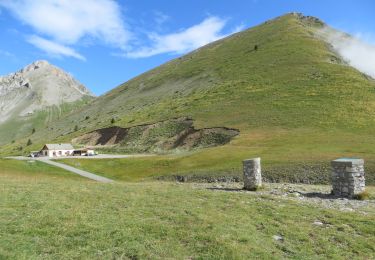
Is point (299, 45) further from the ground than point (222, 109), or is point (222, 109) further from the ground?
point (299, 45)

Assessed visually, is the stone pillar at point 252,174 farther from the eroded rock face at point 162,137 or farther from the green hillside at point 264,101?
the eroded rock face at point 162,137

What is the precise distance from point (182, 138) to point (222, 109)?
1472 cm

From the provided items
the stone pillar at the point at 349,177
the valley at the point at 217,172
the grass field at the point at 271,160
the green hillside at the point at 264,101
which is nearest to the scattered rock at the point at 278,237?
the valley at the point at 217,172

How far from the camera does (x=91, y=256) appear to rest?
13344mm

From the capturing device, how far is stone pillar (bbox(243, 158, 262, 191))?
32.0 m

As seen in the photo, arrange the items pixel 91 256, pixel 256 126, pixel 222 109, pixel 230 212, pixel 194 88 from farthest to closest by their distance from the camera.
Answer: pixel 194 88
pixel 222 109
pixel 256 126
pixel 230 212
pixel 91 256

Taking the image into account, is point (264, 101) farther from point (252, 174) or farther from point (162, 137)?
point (252, 174)

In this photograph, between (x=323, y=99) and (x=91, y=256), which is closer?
(x=91, y=256)

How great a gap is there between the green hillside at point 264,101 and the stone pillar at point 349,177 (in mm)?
13075

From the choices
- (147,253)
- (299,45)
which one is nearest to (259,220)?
(147,253)

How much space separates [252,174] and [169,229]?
667 inches

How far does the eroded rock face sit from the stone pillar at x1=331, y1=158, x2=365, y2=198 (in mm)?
44938

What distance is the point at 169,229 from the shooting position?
53.4ft

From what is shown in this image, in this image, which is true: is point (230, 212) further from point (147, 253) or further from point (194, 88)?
point (194, 88)
